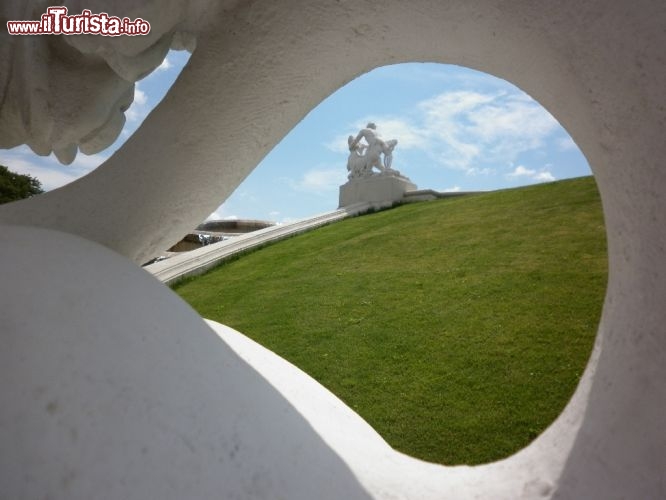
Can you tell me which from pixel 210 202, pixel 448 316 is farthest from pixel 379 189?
pixel 210 202

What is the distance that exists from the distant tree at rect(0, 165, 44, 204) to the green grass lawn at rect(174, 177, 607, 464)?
453 centimetres

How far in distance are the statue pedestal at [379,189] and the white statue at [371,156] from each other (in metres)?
0.22

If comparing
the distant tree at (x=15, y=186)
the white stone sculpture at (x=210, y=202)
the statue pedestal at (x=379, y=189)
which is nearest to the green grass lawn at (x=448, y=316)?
the white stone sculpture at (x=210, y=202)

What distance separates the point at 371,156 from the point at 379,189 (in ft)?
3.69

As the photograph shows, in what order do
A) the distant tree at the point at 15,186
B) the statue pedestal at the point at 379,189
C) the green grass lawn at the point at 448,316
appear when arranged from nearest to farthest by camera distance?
the green grass lawn at the point at 448,316
the distant tree at the point at 15,186
the statue pedestal at the point at 379,189

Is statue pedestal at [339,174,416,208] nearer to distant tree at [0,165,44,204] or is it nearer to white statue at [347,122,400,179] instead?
white statue at [347,122,400,179]

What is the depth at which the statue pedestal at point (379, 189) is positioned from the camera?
1240cm

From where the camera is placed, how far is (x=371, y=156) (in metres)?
12.9

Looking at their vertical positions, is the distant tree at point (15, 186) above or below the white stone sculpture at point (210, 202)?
above

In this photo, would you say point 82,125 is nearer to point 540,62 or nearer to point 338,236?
point 540,62

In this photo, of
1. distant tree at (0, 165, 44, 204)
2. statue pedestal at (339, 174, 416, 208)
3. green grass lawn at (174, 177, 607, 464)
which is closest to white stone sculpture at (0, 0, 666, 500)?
green grass lawn at (174, 177, 607, 464)

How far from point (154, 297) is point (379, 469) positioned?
1.92ft

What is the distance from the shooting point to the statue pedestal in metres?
12.4

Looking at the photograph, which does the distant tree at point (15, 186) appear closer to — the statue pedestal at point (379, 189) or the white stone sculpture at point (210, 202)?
the statue pedestal at point (379, 189)
